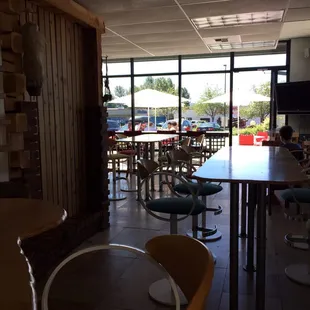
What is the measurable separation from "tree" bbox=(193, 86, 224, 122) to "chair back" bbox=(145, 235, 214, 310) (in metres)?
7.92

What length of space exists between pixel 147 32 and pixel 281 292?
4.64 metres

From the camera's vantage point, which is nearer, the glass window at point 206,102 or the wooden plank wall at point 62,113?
the wooden plank wall at point 62,113

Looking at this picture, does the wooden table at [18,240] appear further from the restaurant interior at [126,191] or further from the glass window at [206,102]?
the glass window at [206,102]

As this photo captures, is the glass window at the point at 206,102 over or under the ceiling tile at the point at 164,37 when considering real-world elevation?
under

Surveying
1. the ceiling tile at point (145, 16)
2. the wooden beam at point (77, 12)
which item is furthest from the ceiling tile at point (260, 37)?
the wooden beam at point (77, 12)

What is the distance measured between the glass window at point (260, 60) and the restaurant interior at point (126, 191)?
956 millimetres

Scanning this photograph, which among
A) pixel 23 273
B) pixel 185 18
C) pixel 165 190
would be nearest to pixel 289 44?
pixel 185 18

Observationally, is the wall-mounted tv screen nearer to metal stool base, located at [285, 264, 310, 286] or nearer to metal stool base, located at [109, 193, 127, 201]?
metal stool base, located at [109, 193, 127, 201]

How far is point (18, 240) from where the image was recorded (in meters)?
1.26

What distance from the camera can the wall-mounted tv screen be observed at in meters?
7.29

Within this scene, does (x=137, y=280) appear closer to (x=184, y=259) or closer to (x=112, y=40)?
(x=184, y=259)

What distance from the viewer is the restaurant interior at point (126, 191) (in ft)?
4.60

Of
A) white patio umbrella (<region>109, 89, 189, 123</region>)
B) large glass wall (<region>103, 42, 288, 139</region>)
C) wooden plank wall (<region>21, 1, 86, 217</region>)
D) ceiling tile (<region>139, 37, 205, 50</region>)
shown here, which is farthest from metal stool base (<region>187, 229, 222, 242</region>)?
white patio umbrella (<region>109, 89, 189, 123</region>)

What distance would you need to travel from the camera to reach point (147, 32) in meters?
5.96
